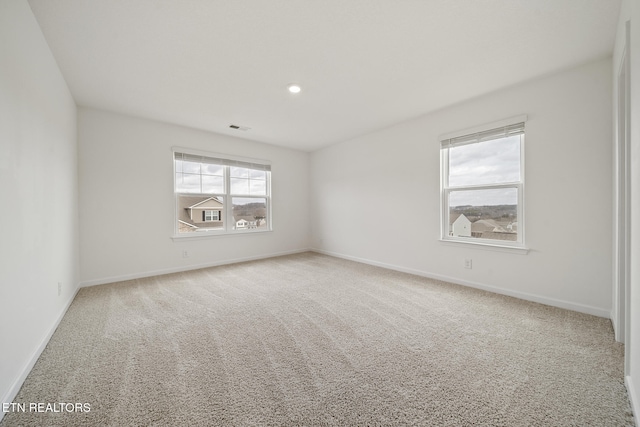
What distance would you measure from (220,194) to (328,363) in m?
3.87

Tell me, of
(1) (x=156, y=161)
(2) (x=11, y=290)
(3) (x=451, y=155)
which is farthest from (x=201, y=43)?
(3) (x=451, y=155)

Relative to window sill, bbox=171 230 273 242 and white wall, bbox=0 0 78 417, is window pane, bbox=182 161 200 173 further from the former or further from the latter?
white wall, bbox=0 0 78 417

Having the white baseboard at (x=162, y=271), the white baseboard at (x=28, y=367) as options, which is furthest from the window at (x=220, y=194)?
the white baseboard at (x=28, y=367)

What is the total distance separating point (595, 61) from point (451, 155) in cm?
155

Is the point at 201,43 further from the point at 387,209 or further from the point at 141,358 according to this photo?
the point at 387,209

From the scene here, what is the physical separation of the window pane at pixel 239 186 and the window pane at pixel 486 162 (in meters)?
3.77

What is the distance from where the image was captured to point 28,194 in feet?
5.69

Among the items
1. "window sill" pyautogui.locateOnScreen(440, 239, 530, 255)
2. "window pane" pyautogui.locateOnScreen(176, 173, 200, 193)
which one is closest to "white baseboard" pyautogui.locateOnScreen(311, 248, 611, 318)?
"window sill" pyautogui.locateOnScreen(440, 239, 530, 255)

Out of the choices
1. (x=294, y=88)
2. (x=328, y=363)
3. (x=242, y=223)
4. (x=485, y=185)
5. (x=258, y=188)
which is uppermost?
(x=294, y=88)

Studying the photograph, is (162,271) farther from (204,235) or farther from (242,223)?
(242,223)

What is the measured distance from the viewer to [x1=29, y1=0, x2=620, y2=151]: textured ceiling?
1.78 metres

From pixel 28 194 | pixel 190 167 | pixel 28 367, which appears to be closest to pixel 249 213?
pixel 190 167

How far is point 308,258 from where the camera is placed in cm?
519

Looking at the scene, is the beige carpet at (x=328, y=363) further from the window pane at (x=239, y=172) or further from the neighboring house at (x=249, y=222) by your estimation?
the window pane at (x=239, y=172)
